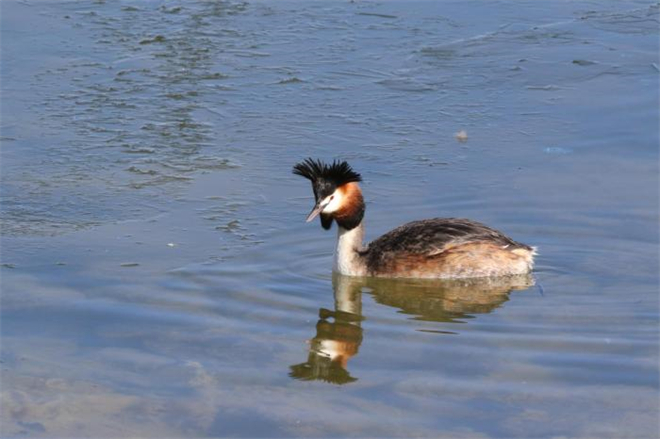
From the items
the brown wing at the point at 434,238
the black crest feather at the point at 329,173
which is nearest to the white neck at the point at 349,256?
the brown wing at the point at 434,238

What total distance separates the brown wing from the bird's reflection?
23cm

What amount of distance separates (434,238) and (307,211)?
1281mm

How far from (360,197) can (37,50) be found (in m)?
5.61

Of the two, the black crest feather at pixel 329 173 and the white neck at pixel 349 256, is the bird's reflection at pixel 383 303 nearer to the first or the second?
the white neck at pixel 349 256

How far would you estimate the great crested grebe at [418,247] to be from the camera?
928 centimetres

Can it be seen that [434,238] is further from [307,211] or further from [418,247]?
[307,211]

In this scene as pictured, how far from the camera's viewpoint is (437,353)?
7.58 metres

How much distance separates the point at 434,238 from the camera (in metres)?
9.35

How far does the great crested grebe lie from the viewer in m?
9.28

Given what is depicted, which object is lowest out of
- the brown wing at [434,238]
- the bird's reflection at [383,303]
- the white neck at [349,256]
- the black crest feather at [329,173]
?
the bird's reflection at [383,303]

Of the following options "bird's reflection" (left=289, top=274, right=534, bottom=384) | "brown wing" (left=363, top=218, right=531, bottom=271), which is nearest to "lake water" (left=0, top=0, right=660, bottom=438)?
"bird's reflection" (left=289, top=274, right=534, bottom=384)

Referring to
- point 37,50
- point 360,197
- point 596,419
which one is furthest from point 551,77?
point 596,419

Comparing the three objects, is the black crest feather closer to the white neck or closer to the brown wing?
the white neck

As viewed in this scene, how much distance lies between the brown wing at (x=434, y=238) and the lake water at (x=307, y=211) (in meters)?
0.25
